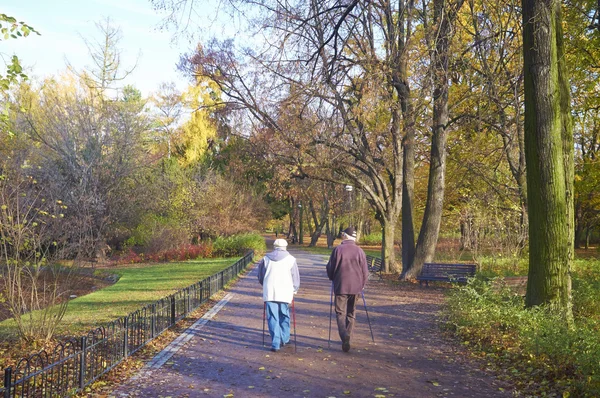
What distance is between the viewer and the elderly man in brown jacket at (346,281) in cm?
887

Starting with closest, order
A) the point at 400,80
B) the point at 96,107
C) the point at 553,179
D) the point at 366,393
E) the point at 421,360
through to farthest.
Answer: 1. the point at 366,393
2. the point at 421,360
3. the point at 553,179
4. the point at 400,80
5. the point at 96,107

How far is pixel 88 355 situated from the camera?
303 inches

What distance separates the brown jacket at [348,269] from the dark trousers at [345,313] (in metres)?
0.13

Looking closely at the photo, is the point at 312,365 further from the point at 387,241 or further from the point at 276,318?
the point at 387,241

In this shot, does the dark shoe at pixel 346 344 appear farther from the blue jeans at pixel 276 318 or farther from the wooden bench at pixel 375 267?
the wooden bench at pixel 375 267

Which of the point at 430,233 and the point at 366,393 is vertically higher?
the point at 430,233

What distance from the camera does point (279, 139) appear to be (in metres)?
21.9

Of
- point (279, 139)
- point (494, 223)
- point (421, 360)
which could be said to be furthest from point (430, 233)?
point (421, 360)

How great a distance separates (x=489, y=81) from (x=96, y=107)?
24422mm

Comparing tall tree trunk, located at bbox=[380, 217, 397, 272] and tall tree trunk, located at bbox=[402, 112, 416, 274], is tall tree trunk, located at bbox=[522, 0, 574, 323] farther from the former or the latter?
tall tree trunk, located at bbox=[380, 217, 397, 272]

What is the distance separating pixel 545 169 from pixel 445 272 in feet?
31.0

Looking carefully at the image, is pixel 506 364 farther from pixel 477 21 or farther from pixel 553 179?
pixel 477 21

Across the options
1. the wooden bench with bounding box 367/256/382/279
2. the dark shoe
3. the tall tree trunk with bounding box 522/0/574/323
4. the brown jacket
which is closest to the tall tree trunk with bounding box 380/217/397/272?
the wooden bench with bounding box 367/256/382/279

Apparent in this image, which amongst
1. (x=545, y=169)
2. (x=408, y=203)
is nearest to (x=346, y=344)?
(x=545, y=169)
